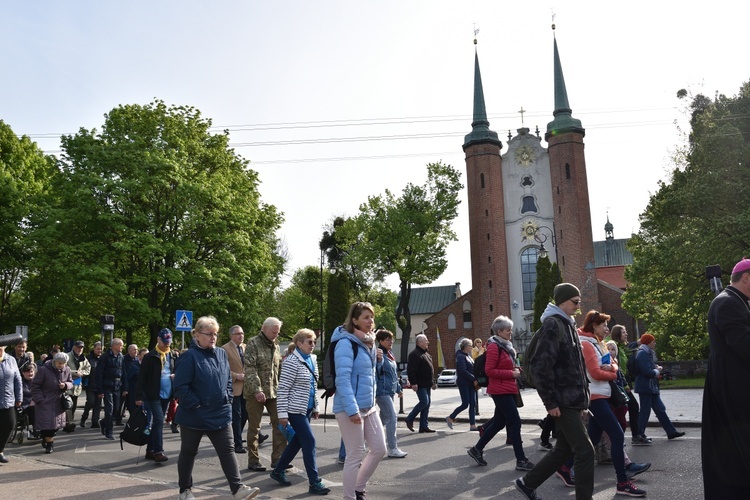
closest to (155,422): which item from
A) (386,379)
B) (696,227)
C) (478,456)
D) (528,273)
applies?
(386,379)

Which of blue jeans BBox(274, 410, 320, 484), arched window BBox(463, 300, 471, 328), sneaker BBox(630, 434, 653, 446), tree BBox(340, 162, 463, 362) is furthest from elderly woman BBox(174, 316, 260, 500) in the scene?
arched window BBox(463, 300, 471, 328)

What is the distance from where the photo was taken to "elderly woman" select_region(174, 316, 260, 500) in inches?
251

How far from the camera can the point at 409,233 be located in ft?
156

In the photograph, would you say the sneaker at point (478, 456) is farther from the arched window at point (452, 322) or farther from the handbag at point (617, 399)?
the arched window at point (452, 322)

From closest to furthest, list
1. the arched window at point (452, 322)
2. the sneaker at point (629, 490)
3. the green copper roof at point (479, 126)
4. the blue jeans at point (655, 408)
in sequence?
the sneaker at point (629, 490)
the blue jeans at point (655, 408)
the green copper roof at point (479, 126)
the arched window at point (452, 322)

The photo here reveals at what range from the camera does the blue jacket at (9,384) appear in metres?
9.78

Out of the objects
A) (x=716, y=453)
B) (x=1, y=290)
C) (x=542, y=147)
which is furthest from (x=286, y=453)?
(x=542, y=147)

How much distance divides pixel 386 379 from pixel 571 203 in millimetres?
44813

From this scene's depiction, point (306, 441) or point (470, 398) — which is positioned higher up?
point (470, 398)

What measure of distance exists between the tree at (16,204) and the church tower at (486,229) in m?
32.1

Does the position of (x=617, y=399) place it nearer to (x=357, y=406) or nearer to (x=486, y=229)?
(x=357, y=406)

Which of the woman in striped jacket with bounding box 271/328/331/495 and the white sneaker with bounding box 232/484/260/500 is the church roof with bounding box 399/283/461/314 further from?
the white sneaker with bounding box 232/484/260/500

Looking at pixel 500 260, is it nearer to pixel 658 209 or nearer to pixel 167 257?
pixel 658 209

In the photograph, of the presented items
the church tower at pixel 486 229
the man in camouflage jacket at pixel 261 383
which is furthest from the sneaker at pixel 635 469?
the church tower at pixel 486 229
